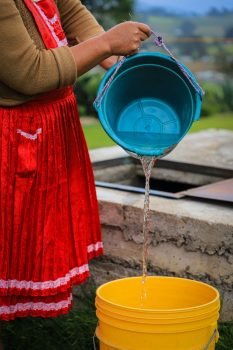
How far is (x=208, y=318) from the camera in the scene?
8.61 ft

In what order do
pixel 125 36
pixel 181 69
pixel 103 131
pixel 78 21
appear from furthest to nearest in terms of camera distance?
pixel 103 131 < pixel 78 21 < pixel 181 69 < pixel 125 36

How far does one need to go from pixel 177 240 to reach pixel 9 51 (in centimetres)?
120

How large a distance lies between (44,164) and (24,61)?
0.41 metres

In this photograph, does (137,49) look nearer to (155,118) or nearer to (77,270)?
(155,118)

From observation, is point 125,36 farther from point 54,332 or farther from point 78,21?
point 54,332

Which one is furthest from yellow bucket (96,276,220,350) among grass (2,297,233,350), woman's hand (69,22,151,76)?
woman's hand (69,22,151,76)

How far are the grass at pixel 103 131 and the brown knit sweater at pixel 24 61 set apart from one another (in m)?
5.71

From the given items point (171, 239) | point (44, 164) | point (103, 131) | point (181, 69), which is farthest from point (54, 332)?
point (103, 131)

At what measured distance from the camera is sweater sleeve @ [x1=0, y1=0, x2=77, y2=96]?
8.87 ft

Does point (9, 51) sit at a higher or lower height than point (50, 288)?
higher

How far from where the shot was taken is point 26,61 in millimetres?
2736

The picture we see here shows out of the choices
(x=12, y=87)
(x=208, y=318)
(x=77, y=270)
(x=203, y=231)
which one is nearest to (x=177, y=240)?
(x=203, y=231)

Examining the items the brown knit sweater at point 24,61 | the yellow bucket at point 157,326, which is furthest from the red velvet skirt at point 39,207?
the yellow bucket at point 157,326

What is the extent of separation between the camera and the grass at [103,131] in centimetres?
894
